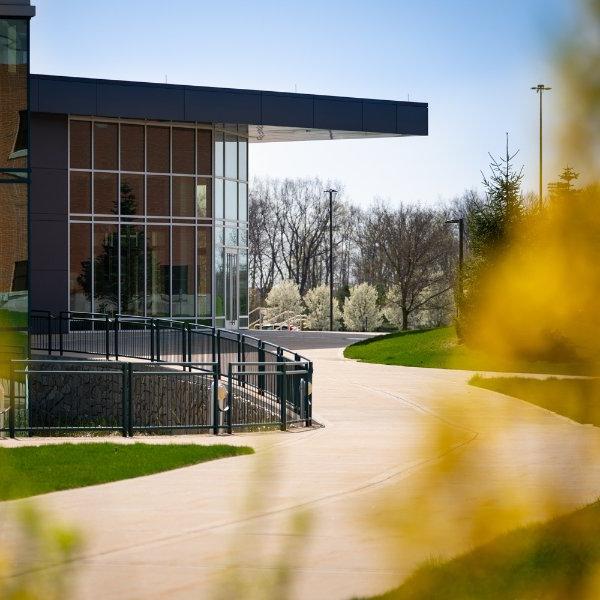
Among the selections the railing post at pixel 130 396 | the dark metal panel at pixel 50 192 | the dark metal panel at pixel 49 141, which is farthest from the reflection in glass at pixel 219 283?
the railing post at pixel 130 396

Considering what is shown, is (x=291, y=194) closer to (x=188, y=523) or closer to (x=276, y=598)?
(x=188, y=523)

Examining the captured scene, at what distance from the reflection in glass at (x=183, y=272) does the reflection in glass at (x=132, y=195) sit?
139cm

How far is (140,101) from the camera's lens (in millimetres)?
38781

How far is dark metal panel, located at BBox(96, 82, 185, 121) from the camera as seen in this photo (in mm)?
38188

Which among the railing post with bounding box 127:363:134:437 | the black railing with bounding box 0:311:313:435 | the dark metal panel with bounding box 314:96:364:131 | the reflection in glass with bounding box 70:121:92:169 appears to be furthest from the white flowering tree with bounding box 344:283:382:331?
the railing post with bounding box 127:363:134:437

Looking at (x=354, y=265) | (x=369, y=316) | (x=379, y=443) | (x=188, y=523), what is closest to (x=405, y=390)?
(x=379, y=443)

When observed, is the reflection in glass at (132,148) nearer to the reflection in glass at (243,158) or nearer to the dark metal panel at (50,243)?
the dark metal panel at (50,243)

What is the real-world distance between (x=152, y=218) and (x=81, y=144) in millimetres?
3140

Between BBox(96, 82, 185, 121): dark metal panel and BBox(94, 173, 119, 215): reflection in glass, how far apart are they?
82.5 inches

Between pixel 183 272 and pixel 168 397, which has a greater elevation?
pixel 183 272

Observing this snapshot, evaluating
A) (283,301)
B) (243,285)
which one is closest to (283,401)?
(243,285)

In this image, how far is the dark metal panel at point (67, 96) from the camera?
37.4m

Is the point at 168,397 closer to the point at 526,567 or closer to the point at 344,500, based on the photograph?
the point at 344,500

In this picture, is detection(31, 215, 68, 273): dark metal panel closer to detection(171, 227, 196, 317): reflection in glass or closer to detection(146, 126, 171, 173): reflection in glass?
detection(146, 126, 171, 173): reflection in glass
